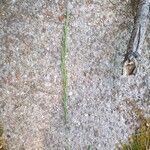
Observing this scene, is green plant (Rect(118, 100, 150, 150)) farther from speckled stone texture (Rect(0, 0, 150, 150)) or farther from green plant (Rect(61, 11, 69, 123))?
green plant (Rect(61, 11, 69, 123))

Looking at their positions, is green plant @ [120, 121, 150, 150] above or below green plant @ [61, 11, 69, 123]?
below

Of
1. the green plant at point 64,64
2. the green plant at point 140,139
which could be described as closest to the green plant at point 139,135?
the green plant at point 140,139

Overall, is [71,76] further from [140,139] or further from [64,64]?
[140,139]

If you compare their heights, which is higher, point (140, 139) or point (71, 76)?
point (71, 76)

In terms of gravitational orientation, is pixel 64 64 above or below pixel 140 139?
above

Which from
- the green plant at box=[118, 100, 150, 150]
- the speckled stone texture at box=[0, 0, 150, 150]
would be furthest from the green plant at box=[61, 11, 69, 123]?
the green plant at box=[118, 100, 150, 150]

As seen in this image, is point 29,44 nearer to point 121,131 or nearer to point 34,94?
point 34,94

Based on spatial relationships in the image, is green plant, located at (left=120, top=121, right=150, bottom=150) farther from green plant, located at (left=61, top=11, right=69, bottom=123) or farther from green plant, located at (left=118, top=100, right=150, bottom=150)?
green plant, located at (left=61, top=11, right=69, bottom=123)

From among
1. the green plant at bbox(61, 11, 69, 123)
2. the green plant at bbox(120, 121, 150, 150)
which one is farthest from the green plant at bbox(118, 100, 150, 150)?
the green plant at bbox(61, 11, 69, 123)

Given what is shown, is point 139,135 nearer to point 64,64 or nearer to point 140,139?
point 140,139

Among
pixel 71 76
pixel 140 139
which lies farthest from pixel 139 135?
pixel 71 76
